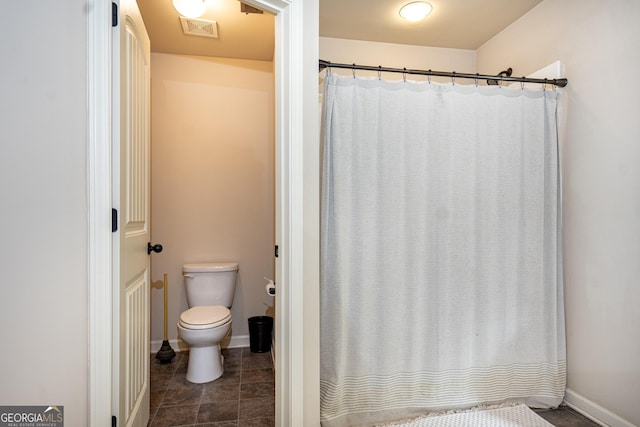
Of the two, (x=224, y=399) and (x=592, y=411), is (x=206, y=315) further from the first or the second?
(x=592, y=411)

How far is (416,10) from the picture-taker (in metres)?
2.17

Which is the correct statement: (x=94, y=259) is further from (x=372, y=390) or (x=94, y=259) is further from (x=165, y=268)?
(x=165, y=268)

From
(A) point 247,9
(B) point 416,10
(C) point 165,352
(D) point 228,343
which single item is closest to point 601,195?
(B) point 416,10

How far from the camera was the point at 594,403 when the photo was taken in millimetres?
1811

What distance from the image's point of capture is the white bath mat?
5.72 feet

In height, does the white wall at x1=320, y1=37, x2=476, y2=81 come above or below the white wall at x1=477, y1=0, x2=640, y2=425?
above

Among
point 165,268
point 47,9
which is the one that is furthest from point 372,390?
point 47,9

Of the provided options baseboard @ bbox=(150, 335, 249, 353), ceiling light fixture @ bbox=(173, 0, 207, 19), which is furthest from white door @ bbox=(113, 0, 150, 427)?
baseboard @ bbox=(150, 335, 249, 353)

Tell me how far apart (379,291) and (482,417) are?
907 millimetres

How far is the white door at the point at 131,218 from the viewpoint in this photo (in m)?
1.28

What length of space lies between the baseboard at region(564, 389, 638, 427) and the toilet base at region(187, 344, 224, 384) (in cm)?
227

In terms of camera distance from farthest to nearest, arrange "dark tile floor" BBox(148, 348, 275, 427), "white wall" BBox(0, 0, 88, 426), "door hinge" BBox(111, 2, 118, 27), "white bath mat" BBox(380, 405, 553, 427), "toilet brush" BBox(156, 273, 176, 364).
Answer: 1. "toilet brush" BBox(156, 273, 176, 364)
2. "dark tile floor" BBox(148, 348, 275, 427)
3. "white bath mat" BBox(380, 405, 553, 427)
4. "door hinge" BBox(111, 2, 118, 27)
5. "white wall" BBox(0, 0, 88, 426)

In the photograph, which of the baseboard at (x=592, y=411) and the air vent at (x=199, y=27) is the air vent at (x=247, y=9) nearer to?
the air vent at (x=199, y=27)

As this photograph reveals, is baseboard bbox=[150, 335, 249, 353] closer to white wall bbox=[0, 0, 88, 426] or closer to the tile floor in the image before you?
the tile floor
